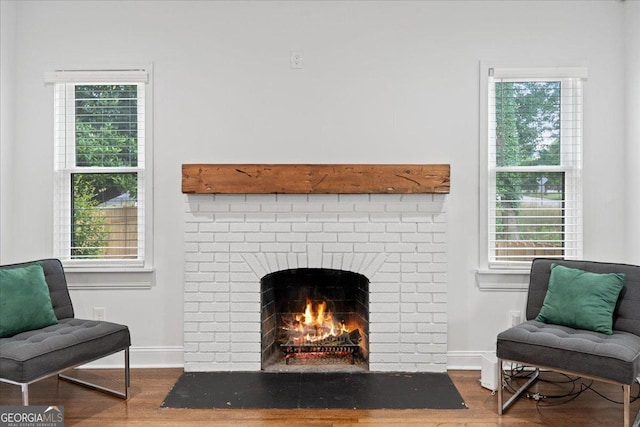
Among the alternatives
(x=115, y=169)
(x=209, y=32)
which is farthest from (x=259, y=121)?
(x=115, y=169)

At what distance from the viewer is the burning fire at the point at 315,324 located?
149 inches

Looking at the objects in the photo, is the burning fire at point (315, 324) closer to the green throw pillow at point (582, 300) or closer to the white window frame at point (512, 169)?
the white window frame at point (512, 169)

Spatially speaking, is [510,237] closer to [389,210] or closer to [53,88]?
[389,210]

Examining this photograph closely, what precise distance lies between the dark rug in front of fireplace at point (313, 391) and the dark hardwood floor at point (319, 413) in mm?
77

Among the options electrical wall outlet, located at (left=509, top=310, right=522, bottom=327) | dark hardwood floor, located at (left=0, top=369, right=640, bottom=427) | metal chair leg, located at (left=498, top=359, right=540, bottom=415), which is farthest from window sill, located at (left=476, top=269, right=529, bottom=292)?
dark hardwood floor, located at (left=0, top=369, right=640, bottom=427)

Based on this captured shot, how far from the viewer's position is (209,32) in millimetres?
3607

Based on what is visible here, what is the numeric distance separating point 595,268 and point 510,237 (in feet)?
2.13

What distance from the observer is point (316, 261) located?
354cm

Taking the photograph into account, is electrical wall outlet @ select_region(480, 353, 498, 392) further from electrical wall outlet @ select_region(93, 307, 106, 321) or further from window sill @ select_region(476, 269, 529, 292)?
electrical wall outlet @ select_region(93, 307, 106, 321)

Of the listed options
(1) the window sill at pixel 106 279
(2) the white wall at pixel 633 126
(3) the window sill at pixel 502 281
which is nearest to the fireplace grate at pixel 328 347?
(3) the window sill at pixel 502 281

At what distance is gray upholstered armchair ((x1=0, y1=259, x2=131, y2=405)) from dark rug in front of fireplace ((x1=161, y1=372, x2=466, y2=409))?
0.46m

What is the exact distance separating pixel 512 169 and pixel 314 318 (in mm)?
1824

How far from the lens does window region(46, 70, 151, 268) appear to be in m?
3.65

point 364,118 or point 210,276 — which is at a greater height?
point 364,118
